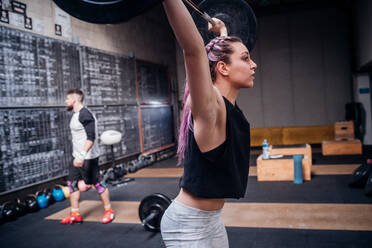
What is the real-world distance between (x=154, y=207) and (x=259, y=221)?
3.40ft

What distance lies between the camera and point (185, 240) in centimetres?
98

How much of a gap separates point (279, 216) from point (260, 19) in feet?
22.7

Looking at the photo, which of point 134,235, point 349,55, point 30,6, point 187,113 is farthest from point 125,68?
point 349,55

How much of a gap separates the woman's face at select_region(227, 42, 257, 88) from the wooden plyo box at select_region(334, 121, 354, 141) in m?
6.55

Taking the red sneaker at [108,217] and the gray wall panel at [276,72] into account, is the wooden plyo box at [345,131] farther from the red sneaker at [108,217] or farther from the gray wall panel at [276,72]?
the red sneaker at [108,217]

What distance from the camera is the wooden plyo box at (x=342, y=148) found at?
6.35 metres

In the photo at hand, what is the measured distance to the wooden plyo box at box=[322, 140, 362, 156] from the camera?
6.35m

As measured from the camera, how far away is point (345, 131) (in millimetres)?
6762

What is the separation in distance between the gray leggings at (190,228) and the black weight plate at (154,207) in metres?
1.76

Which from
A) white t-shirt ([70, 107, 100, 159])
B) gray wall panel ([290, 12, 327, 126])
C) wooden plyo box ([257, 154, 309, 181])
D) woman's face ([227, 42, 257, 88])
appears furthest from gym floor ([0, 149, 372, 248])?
gray wall panel ([290, 12, 327, 126])

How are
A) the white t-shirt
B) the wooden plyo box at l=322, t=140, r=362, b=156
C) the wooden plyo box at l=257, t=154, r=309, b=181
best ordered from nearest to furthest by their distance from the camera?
the white t-shirt → the wooden plyo box at l=257, t=154, r=309, b=181 → the wooden plyo box at l=322, t=140, r=362, b=156

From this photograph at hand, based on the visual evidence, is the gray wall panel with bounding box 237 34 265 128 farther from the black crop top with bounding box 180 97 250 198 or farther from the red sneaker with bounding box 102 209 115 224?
the black crop top with bounding box 180 97 250 198

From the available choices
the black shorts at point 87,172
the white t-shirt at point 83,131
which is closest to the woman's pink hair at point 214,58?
the white t-shirt at point 83,131

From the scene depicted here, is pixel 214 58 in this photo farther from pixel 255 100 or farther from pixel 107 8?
pixel 255 100
